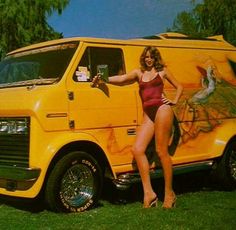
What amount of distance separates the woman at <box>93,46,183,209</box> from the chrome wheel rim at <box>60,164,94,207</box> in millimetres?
697

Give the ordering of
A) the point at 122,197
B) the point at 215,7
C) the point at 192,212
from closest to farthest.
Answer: the point at 192,212 → the point at 122,197 → the point at 215,7

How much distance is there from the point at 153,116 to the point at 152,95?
0.94ft

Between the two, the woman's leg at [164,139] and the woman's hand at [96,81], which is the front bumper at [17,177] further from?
the woman's leg at [164,139]

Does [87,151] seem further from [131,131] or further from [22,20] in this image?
[22,20]

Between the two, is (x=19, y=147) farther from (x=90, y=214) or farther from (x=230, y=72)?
(x=230, y=72)

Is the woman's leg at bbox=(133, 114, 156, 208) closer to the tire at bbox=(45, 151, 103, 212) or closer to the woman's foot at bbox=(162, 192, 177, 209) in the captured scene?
→ the woman's foot at bbox=(162, 192, 177, 209)

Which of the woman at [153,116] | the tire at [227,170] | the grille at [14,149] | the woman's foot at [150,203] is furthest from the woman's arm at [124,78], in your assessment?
the tire at [227,170]

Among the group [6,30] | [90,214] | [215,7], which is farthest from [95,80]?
[215,7]

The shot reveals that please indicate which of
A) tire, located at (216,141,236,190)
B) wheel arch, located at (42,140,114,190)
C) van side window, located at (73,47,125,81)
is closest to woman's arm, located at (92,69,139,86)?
van side window, located at (73,47,125,81)

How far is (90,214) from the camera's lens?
7.42 metres

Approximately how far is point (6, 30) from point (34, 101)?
11.6 meters

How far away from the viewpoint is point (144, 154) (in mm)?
7844

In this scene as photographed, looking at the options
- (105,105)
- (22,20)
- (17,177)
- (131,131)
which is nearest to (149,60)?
(105,105)

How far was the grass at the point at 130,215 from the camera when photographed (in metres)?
6.75
